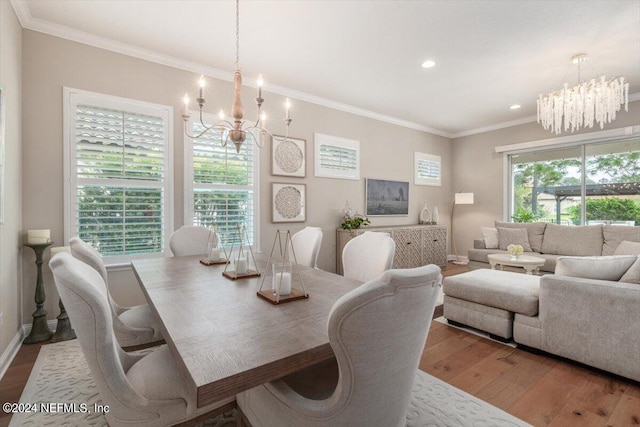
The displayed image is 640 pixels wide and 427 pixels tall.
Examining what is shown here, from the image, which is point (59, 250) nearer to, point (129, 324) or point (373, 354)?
point (129, 324)

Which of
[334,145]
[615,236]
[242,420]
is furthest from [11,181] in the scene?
[615,236]

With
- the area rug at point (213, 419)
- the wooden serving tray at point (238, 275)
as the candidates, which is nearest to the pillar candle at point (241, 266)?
the wooden serving tray at point (238, 275)

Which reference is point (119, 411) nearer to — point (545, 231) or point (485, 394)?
point (485, 394)

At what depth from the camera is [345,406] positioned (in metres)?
0.87

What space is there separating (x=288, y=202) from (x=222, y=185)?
3.06 feet

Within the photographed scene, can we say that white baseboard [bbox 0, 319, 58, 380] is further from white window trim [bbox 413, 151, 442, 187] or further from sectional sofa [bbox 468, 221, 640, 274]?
white window trim [bbox 413, 151, 442, 187]

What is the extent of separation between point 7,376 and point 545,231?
653 centimetres

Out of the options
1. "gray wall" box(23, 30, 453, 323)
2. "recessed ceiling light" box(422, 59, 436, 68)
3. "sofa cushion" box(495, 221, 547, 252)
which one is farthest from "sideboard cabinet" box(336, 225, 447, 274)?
"recessed ceiling light" box(422, 59, 436, 68)

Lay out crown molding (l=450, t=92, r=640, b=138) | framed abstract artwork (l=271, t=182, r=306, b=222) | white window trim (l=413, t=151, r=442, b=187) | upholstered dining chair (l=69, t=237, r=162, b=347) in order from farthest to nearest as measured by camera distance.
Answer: white window trim (l=413, t=151, r=442, b=187) < crown molding (l=450, t=92, r=640, b=138) < framed abstract artwork (l=271, t=182, r=306, b=222) < upholstered dining chair (l=69, t=237, r=162, b=347)

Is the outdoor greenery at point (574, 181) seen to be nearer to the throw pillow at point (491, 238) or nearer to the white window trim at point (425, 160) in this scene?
the throw pillow at point (491, 238)

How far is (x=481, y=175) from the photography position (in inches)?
245

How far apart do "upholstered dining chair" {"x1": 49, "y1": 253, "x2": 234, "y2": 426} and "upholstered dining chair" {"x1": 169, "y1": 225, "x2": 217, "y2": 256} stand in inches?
67.4

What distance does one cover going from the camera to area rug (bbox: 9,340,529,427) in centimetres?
161

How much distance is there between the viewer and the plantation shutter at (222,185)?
11.4 ft
